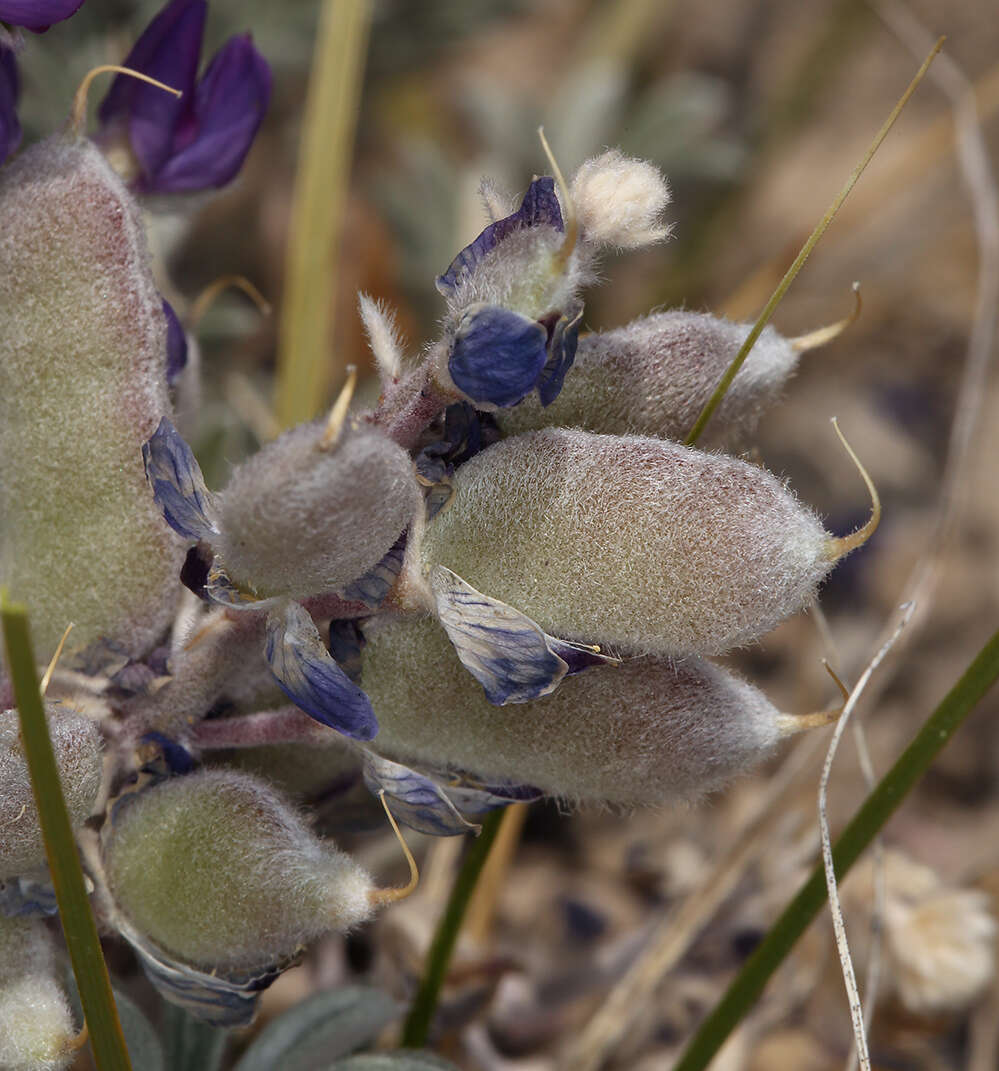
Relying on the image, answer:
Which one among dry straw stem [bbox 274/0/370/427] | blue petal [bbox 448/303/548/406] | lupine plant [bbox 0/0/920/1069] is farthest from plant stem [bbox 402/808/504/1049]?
dry straw stem [bbox 274/0/370/427]

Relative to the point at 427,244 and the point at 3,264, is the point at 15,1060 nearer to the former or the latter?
the point at 3,264

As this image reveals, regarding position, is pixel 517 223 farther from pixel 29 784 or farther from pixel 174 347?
pixel 29 784

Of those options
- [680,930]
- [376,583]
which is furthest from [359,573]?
[680,930]

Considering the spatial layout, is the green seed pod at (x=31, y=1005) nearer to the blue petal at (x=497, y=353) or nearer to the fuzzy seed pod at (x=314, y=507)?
the fuzzy seed pod at (x=314, y=507)

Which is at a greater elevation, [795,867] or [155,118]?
[155,118]

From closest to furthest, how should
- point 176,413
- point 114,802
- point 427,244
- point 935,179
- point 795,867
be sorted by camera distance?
point 114,802 → point 176,413 → point 795,867 → point 427,244 → point 935,179

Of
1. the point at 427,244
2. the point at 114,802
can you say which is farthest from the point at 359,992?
the point at 427,244

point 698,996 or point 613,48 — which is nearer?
point 698,996
